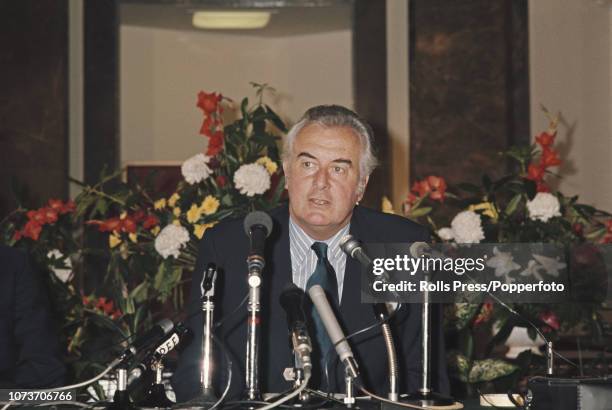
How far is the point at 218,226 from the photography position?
116 inches

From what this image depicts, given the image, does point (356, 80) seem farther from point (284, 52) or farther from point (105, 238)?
point (284, 52)

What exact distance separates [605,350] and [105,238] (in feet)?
10.7

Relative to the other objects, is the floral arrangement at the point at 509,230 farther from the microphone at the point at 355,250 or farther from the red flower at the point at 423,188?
the microphone at the point at 355,250

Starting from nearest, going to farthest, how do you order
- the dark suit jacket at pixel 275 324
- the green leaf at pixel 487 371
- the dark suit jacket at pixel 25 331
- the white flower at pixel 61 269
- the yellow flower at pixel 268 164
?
the dark suit jacket at pixel 275 324
the dark suit jacket at pixel 25 331
the green leaf at pixel 487 371
the yellow flower at pixel 268 164
the white flower at pixel 61 269

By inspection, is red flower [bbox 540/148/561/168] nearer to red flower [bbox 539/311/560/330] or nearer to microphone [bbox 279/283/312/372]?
red flower [bbox 539/311/560/330]

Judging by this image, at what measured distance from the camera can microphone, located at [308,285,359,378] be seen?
6.92 feet

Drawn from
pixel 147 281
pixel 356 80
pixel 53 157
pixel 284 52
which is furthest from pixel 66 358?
pixel 284 52

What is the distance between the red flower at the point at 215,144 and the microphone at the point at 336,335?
176 centimetres

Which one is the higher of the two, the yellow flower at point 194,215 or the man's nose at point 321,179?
the man's nose at point 321,179

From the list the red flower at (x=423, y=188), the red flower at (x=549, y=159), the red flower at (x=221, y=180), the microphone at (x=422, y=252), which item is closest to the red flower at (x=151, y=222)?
the red flower at (x=221, y=180)

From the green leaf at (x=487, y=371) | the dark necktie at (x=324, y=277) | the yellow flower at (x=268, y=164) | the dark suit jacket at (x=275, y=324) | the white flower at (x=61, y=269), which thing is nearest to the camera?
the dark suit jacket at (x=275, y=324)

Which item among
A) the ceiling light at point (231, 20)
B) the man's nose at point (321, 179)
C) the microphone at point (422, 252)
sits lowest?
the microphone at point (422, 252)

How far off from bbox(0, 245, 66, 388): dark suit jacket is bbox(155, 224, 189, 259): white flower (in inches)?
19.8

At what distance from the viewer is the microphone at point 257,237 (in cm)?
221
